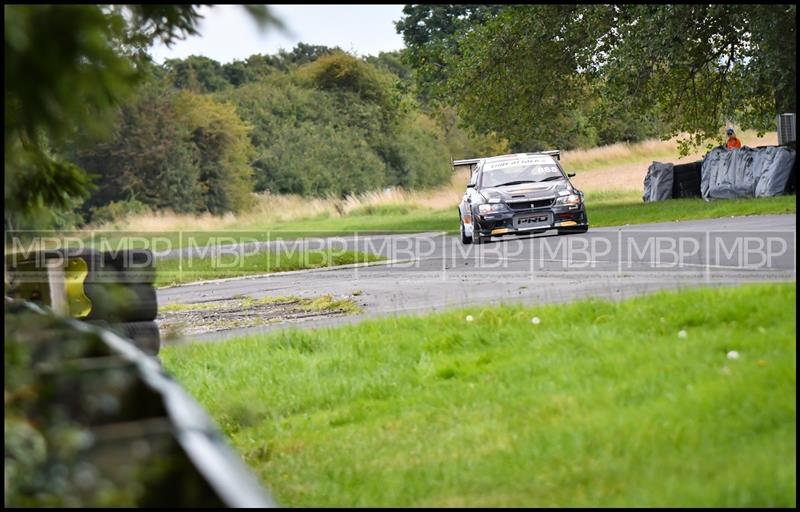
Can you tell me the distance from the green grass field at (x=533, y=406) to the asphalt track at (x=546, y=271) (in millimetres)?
2298

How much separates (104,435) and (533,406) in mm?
3482

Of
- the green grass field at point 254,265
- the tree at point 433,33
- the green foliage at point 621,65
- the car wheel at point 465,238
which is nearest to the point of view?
the green grass field at point 254,265

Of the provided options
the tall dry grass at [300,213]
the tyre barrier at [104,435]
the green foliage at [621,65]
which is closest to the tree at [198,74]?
the tall dry grass at [300,213]

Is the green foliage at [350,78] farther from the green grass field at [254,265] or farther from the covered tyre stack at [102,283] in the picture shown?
the covered tyre stack at [102,283]

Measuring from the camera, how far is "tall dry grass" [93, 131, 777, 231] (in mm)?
52031

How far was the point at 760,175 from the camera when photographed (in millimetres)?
30625

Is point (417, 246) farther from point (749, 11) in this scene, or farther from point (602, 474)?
point (602, 474)

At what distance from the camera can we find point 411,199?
176ft

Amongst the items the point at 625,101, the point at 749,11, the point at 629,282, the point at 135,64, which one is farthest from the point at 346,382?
the point at 625,101

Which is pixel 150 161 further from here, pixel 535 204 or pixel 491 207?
pixel 535 204

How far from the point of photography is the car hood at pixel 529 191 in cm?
2455

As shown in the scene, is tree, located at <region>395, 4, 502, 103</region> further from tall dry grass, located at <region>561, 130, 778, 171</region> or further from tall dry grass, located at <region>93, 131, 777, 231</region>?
tall dry grass, located at <region>561, 130, 778, 171</region>

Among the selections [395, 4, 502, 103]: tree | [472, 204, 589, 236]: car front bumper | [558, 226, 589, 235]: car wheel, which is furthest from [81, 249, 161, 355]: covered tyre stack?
[395, 4, 502, 103]: tree

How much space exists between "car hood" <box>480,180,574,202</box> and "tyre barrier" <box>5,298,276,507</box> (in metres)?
20.4
